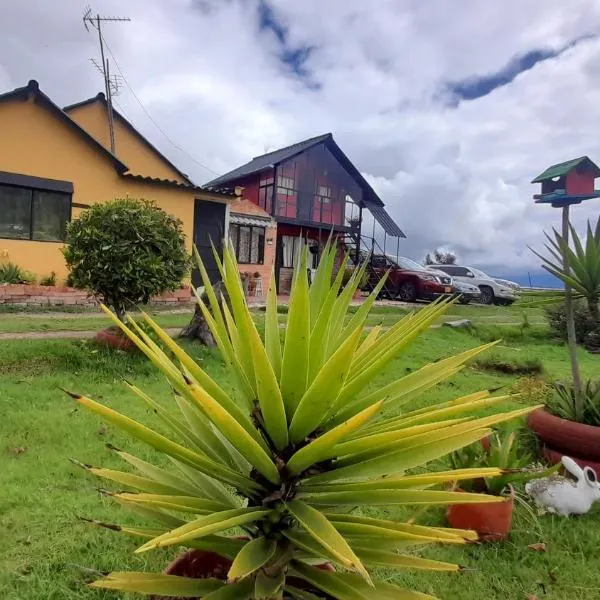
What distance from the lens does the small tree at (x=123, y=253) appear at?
6938 millimetres

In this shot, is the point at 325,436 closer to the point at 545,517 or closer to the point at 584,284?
the point at 545,517

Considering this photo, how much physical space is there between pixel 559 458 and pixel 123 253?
5438mm

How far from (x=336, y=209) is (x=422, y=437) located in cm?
2533

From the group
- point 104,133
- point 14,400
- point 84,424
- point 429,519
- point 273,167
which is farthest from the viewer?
point 273,167

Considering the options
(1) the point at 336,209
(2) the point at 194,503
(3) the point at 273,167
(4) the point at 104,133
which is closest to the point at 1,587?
(2) the point at 194,503

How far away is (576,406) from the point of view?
4.01 m

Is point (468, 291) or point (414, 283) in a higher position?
point (414, 283)

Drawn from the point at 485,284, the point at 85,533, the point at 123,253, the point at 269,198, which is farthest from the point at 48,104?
the point at 485,284

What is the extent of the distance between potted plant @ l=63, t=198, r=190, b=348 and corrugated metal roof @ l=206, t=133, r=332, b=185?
16497 mm

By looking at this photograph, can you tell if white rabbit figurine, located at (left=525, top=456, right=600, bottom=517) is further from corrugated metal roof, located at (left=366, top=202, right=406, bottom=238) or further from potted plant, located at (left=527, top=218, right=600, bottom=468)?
corrugated metal roof, located at (left=366, top=202, right=406, bottom=238)

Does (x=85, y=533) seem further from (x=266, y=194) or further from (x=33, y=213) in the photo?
(x=266, y=194)

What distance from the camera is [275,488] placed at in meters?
1.26

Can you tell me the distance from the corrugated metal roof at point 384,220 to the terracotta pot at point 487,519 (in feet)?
73.5

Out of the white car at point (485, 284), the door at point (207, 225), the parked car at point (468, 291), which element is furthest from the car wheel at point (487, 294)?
the door at point (207, 225)
